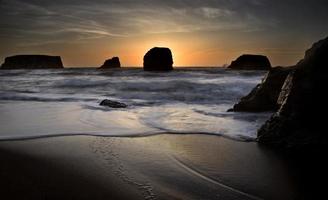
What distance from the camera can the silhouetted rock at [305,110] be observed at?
4.25 m

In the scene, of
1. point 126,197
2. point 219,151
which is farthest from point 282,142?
point 126,197

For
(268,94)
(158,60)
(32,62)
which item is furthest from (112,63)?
(268,94)

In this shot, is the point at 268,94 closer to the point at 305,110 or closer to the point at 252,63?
the point at 305,110

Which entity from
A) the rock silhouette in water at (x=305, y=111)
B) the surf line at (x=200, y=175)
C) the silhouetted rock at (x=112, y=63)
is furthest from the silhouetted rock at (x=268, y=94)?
the silhouetted rock at (x=112, y=63)

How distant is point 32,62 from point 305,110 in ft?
453

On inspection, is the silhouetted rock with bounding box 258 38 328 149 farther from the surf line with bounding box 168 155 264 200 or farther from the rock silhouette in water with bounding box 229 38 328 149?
the surf line with bounding box 168 155 264 200

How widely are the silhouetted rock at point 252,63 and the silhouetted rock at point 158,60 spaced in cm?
2109

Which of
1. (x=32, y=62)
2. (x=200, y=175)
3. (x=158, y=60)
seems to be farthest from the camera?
(x=32, y=62)

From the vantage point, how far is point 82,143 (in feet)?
14.8

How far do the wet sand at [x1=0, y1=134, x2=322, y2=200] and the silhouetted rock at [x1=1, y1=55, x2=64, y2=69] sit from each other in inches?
5147

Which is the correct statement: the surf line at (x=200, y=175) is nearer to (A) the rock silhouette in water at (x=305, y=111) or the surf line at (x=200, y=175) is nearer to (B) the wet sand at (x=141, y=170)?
(B) the wet sand at (x=141, y=170)

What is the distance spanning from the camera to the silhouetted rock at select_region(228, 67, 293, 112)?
785 cm

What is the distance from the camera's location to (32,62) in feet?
424

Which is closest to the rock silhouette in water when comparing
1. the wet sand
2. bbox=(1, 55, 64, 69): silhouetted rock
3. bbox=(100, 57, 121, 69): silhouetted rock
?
the wet sand
